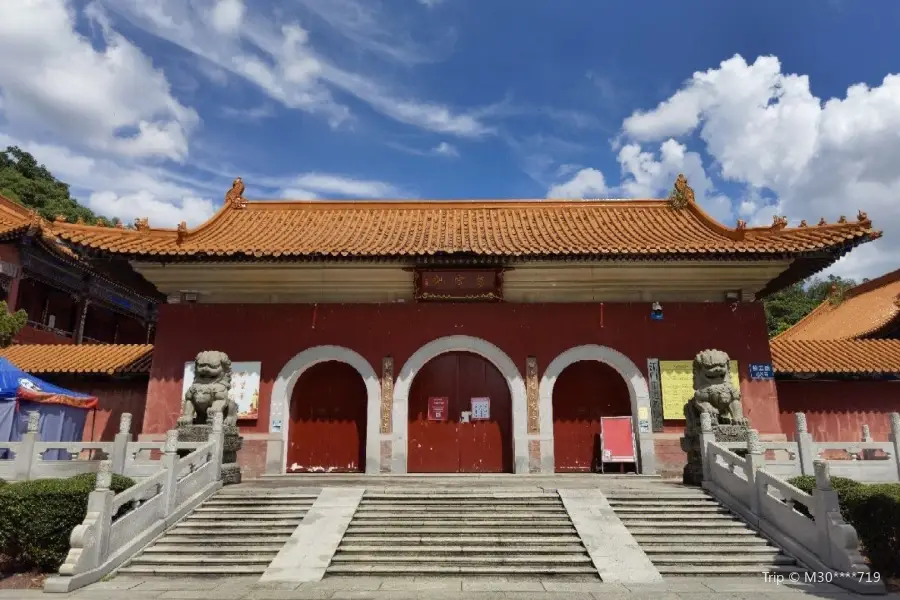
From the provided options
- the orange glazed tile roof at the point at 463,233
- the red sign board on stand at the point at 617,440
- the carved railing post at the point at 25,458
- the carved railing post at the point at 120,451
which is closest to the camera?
the carved railing post at the point at 120,451

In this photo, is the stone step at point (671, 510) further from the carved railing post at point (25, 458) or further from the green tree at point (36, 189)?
the green tree at point (36, 189)

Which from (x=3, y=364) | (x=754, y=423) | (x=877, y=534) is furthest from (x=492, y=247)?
(x=3, y=364)

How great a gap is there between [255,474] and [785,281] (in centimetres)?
1047

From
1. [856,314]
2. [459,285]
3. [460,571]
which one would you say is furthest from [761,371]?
[856,314]

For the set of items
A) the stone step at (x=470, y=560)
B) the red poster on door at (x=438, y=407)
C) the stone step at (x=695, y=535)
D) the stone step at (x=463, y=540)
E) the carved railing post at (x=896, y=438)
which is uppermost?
the red poster on door at (x=438, y=407)

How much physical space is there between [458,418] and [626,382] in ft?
10.4

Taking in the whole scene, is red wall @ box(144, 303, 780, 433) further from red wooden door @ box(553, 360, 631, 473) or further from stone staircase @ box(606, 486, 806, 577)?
stone staircase @ box(606, 486, 806, 577)

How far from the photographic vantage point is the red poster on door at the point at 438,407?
10.9 meters

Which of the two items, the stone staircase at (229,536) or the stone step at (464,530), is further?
the stone step at (464,530)

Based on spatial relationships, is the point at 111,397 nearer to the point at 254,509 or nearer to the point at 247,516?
the point at 254,509

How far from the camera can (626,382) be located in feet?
34.8

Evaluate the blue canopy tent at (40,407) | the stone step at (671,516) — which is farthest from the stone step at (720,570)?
the blue canopy tent at (40,407)

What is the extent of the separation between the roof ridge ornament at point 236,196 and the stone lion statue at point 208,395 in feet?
18.2

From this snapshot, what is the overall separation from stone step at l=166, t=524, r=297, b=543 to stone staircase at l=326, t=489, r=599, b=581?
2.56 ft
